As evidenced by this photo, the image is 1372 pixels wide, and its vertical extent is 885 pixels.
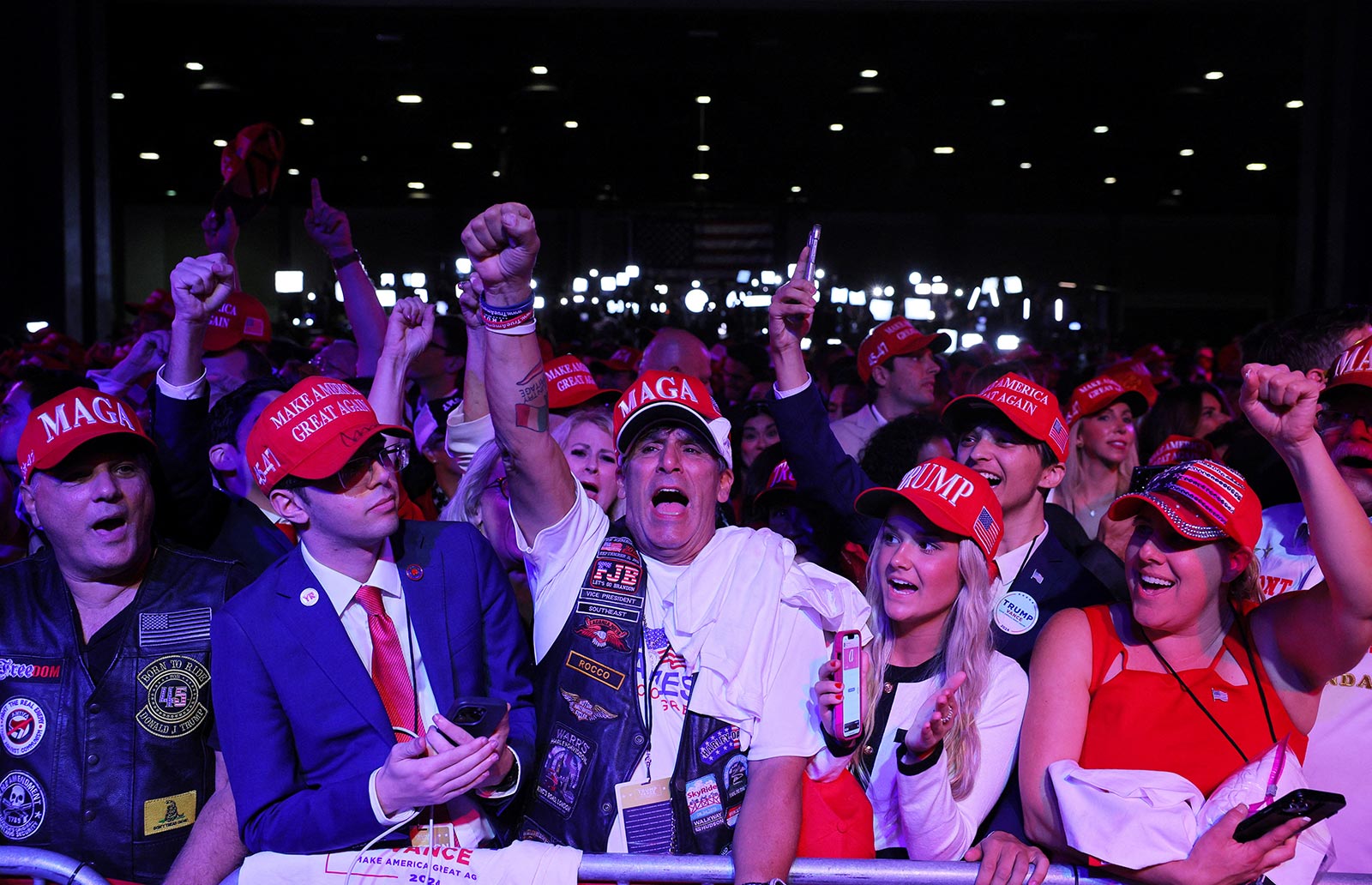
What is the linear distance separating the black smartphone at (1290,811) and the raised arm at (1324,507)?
0.36 meters

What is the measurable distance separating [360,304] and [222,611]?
2597 mm

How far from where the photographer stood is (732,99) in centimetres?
1571

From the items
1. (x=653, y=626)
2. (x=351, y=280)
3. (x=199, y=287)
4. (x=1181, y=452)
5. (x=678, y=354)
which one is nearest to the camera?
(x=653, y=626)

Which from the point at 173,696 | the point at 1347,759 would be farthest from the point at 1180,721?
the point at 173,696

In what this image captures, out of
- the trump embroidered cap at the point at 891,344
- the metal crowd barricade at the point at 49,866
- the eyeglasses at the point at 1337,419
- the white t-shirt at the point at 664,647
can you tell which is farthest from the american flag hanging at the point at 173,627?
the trump embroidered cap at the point at 891,344

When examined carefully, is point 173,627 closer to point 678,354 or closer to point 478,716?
point 478,716

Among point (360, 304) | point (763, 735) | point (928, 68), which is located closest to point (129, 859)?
point (763, 735)

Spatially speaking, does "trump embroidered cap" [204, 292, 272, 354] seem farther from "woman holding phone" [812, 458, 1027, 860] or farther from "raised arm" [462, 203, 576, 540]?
"woman holding phone" [812, 458, 1027, 860]

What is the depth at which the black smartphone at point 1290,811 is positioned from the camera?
205 centimetres

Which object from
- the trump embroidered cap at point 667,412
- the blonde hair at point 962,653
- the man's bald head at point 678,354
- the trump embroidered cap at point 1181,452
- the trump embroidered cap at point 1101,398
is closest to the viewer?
the blonde hair at point 962,653

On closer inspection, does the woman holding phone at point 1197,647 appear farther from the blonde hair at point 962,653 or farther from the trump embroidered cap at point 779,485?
the trump embroidered cap at point 779,485

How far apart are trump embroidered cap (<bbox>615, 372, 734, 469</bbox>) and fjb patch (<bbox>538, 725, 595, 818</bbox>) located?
692 mm

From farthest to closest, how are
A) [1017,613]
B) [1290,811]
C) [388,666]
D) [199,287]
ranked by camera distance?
1. [199,287]
2. [1017,613]
3. [388,666]
4. [1290,811]

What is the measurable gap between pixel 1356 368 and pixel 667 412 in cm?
172
